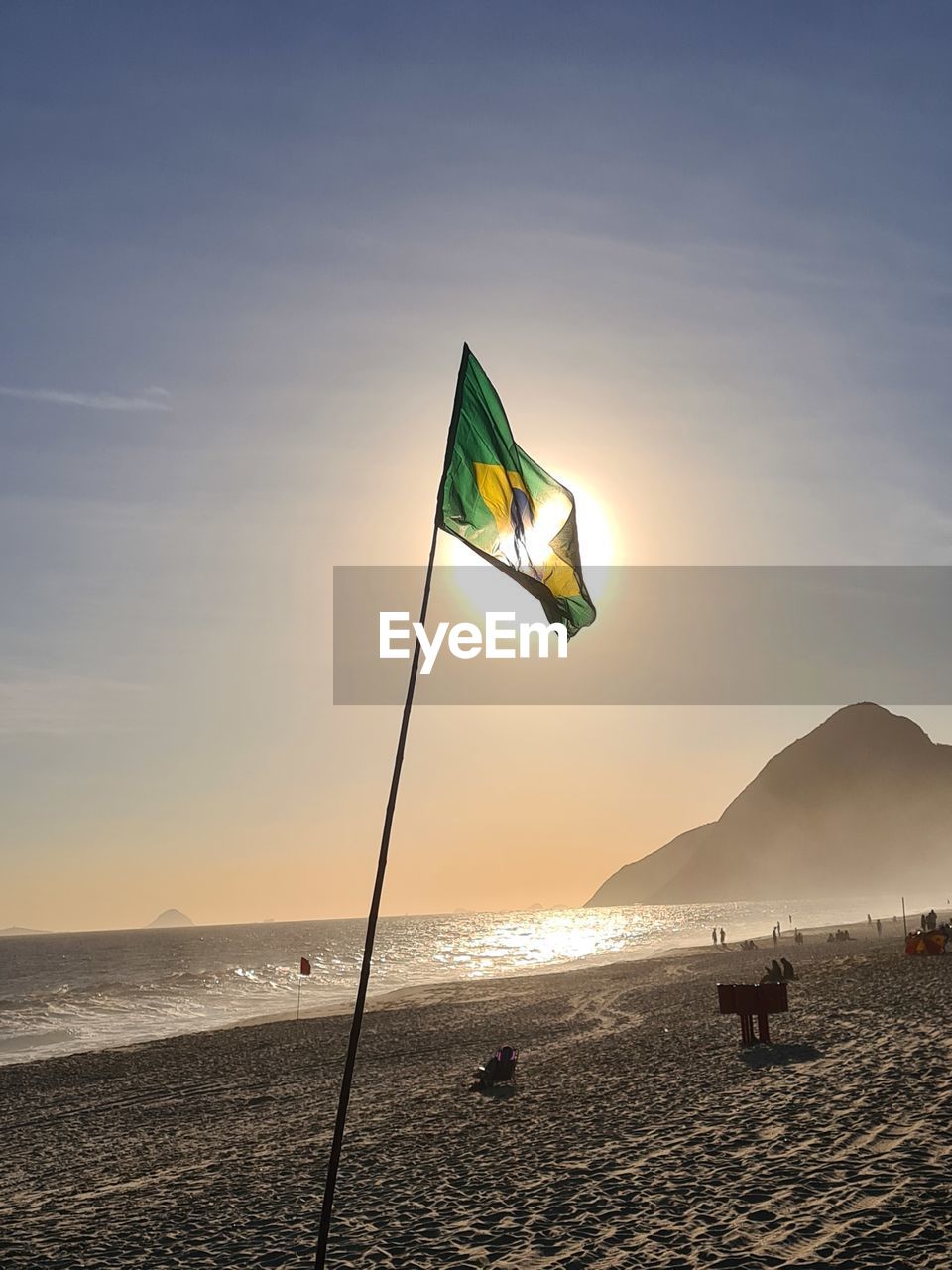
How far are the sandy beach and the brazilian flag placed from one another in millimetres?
6483

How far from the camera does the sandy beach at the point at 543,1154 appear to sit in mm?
9578

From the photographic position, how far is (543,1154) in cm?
1340

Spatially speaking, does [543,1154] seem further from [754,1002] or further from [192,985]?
[192,985]

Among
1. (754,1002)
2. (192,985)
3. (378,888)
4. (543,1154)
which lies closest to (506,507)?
(378,888)

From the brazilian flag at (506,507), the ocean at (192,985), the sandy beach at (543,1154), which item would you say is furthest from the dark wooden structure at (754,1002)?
the ocean at (192,985)

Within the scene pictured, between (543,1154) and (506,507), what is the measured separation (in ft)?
32.7

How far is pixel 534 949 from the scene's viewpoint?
4419 inches

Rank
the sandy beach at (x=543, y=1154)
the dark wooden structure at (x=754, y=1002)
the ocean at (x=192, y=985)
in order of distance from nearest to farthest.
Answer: the sandy beach at (x=543, y=1154) → the dark wooden structure at (x=754, y=1002) → the ocean at (x=192, y=985)

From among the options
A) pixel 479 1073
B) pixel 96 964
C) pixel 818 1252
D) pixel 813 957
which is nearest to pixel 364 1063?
pixel 479 1073

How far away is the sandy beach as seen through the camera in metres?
9.58

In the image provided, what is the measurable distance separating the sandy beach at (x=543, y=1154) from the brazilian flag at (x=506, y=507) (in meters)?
6.48

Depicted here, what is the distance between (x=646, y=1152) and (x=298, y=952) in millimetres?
128586

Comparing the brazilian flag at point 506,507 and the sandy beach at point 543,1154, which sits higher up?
the brazilian flag at point 506,507

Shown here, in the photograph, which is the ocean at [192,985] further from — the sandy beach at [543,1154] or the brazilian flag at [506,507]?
the brazilian flag at [506,507]
